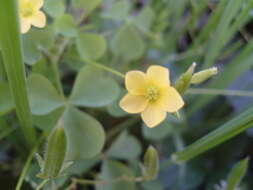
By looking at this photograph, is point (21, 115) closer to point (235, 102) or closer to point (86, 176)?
point (86, 176)

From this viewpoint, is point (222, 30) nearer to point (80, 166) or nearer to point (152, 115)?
point (152, 115)

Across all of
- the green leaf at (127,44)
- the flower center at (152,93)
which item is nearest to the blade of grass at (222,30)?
the green leaf at (127,44)

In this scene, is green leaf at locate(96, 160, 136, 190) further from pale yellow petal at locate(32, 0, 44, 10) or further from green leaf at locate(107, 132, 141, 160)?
pale yellow petal at locate(32, 0, 44, 10)

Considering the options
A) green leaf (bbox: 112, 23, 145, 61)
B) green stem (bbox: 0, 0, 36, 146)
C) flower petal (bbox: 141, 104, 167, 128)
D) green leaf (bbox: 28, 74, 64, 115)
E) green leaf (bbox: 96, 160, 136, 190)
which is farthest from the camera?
green leaf (bbox: 112, 23, 145, 61)

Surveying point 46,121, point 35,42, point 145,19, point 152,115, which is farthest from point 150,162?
point 145,19

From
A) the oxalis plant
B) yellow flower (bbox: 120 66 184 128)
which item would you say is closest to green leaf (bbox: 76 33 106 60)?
the oxalis plant

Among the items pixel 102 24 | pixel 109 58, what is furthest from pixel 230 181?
pixel 102 24
